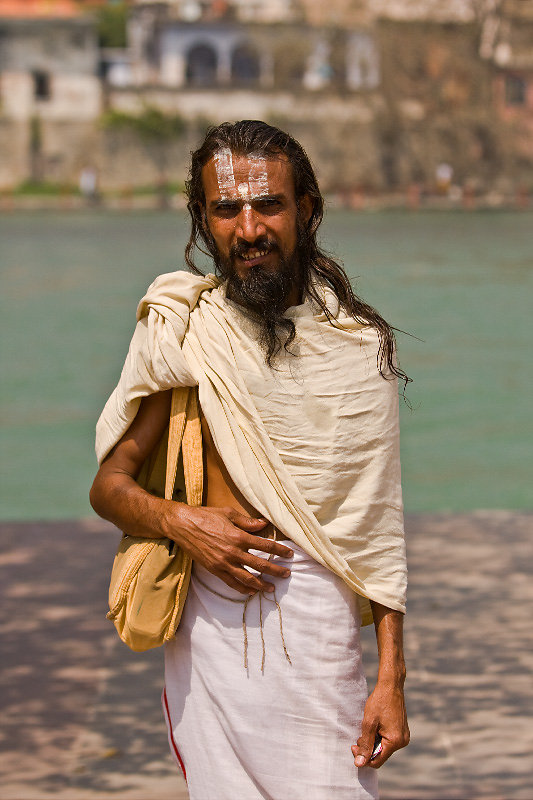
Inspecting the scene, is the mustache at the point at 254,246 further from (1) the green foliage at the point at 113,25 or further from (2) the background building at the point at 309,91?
(1) the green foliage at the point at 113,25

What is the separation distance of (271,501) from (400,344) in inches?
524

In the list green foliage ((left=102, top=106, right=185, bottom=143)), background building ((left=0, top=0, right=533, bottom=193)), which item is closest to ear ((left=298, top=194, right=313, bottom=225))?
background building ((left=0, top=0, right=533, bottom=193))

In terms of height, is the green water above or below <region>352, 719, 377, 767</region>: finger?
below

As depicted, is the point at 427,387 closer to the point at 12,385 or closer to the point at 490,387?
the point at 490,387

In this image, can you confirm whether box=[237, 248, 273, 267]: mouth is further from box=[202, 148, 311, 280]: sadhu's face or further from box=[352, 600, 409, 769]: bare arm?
box=[352, 600, 409, 769]: bare arm

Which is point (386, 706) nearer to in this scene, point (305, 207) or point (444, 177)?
point (305, 207)

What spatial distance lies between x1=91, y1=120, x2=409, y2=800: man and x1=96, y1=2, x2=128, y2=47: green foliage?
201 feet

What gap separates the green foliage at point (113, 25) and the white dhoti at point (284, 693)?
61.4 meters

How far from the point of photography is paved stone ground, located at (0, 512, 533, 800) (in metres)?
4.07

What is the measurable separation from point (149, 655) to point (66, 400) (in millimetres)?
7684

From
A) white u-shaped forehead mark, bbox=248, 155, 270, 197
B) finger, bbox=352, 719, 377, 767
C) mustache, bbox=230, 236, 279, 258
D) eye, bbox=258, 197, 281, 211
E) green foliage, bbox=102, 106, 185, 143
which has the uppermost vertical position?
white u-shaped forehead mark, bbox=248, 155, 270, 197

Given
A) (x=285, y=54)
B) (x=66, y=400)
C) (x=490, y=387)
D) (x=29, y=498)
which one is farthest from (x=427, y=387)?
(x=285, y=54)

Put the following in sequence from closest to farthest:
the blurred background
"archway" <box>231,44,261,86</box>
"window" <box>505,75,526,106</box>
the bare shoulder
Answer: the bare shoulder
the blurred background
"window" <box>505,75,526,106</box>
"archway" <box>231,44,261,86</box>

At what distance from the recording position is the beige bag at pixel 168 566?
2.46 metres
